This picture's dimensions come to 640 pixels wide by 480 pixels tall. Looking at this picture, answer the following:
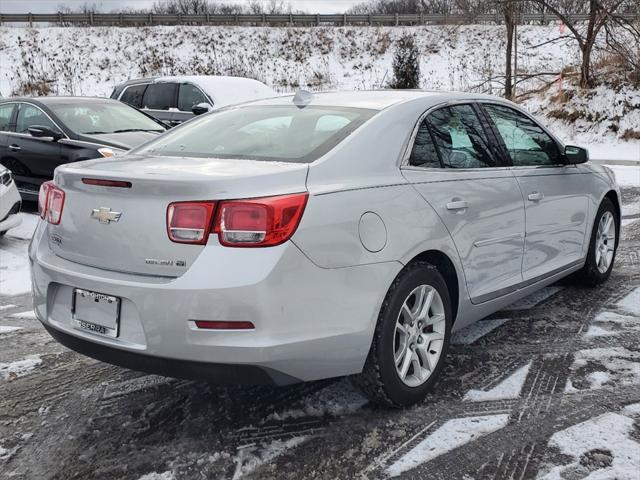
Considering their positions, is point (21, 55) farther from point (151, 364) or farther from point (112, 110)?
point (151, 364)

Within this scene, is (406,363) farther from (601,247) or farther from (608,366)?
(601,247)

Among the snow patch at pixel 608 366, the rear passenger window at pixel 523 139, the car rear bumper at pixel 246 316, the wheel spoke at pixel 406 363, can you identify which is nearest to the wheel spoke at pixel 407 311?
the wheel spoke at pixel 406 363

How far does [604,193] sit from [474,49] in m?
30.5

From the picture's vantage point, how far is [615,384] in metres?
3.14

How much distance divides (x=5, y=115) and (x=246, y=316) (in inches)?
308

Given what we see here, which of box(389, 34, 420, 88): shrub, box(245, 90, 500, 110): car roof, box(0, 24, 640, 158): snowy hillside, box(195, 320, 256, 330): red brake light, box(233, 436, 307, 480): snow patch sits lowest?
box(233, 436, 307, 480): snow patch

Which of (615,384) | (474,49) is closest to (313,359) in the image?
(615,384)

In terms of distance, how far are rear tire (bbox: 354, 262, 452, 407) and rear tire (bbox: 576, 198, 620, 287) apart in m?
2.08

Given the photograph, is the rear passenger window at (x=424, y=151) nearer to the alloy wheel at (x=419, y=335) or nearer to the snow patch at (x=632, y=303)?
the alloy wheel at (x=419, y=335)

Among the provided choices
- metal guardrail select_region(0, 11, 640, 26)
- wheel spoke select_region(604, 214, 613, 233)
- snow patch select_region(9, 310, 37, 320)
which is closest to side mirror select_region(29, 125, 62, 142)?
snow patch select_region(9, 310, 37, 320)

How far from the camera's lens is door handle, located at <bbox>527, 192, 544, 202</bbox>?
3757 mm

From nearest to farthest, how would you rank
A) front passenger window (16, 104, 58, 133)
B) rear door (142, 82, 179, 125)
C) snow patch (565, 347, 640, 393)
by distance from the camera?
snow patch (565, 347, 640, 393) < front passenger window (16, 104, 58, 133) < rear door (142, 82, 179, 125)

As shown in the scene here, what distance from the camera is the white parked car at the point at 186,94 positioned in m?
10.9

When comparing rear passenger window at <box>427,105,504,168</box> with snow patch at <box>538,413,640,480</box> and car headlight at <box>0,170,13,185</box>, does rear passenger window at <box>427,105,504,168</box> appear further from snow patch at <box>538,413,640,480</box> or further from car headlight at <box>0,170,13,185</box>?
car headlight at <box>0,170,13,185</box>
